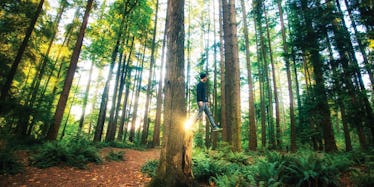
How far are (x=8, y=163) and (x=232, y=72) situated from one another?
26.8 ft

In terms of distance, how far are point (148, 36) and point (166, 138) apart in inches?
732

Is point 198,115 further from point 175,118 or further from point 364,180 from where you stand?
point 364,180

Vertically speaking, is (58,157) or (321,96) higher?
(321,96)

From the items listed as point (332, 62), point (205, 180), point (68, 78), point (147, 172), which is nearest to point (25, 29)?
point (68, 78)

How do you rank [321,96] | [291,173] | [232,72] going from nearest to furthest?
[291,173] < [232,72] < [321,96]

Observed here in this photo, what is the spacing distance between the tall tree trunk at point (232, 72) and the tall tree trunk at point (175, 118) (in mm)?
3487

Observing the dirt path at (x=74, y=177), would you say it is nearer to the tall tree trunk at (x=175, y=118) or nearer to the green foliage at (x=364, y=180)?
the tall tree trunk at (x=175, y=118)

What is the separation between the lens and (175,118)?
3.84 m

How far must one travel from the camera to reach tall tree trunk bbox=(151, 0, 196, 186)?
3686 mm

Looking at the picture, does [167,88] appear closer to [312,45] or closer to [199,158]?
[199,158]

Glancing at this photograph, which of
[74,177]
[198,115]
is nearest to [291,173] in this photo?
[198,115]

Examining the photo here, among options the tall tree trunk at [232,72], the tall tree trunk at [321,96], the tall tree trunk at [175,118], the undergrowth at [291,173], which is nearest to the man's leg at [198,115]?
the tall tree trunk at [175,118]

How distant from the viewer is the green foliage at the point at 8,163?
16.1ft

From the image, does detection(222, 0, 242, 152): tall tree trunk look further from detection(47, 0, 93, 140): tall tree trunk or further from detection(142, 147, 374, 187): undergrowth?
detection(47, 0, 93, 140): tall tree trunk
